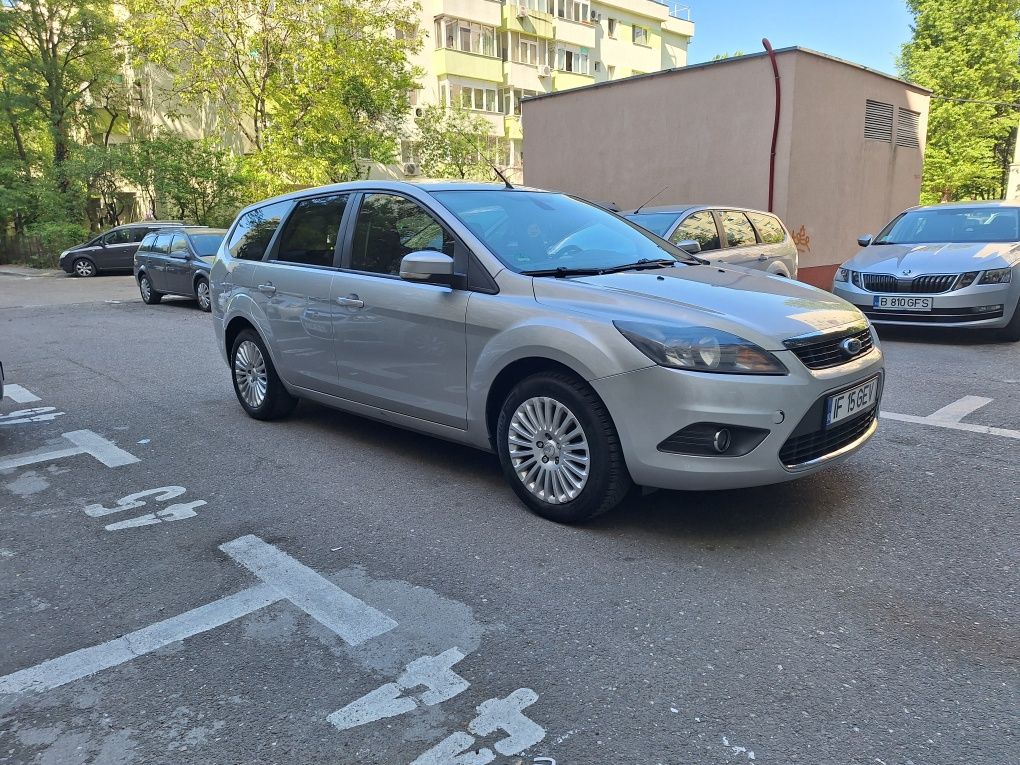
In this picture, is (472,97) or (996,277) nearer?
(996,277)

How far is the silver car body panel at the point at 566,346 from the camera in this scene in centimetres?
341

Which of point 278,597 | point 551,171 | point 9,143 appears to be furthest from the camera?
point 9,143

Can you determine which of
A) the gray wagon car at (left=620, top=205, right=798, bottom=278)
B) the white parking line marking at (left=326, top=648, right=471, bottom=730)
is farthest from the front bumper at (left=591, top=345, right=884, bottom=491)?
the gray wagon car at (left=620, top=205, right=798, bottom=278)

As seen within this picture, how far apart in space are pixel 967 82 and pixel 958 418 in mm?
34039

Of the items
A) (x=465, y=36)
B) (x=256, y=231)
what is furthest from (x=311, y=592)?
(x=465, y=36)

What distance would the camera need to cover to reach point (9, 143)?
29844 millimetres

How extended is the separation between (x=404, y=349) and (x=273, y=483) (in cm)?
110

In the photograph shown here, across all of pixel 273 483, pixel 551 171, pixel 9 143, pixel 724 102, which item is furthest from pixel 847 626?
pixel 9 143

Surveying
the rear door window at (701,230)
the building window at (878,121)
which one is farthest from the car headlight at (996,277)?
the building window at (878,121)

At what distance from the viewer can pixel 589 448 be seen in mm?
3631

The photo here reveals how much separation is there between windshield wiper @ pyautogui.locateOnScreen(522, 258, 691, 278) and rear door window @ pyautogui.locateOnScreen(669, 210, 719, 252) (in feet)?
13.5

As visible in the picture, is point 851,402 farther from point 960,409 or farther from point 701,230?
point 701,230

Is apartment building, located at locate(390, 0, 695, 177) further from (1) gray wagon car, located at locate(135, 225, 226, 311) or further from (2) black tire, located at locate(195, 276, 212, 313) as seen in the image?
(2) black tire, located at locate(195, 276, 212, 313)

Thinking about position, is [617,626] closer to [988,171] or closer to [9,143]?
[9,143]
